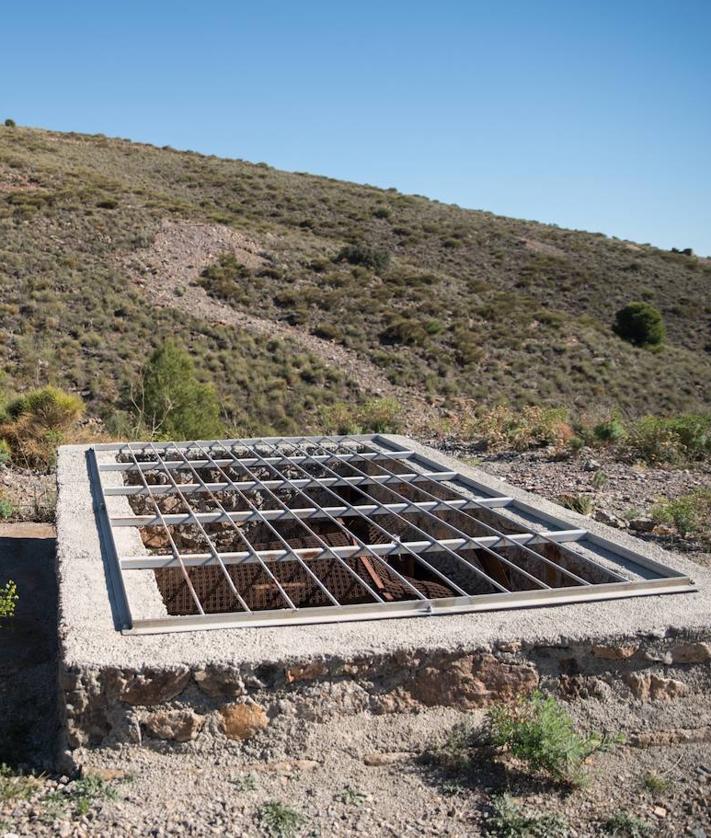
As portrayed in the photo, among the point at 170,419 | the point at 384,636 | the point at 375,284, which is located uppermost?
the point at 375,284

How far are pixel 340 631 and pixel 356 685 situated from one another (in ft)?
0.82

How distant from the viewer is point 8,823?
2.85m

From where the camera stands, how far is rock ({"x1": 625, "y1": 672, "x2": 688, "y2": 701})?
3729 mm

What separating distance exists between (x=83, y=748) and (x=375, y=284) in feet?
108

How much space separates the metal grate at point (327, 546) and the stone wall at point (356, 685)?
36 cm

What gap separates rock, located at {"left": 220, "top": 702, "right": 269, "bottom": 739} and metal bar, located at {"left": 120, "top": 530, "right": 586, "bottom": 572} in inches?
44.3

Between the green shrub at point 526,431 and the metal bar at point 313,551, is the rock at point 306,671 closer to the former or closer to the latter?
the metal bar at point 313,551

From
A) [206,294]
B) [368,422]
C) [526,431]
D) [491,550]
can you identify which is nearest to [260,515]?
[491,550]

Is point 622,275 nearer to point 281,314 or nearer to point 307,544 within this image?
point 281,314

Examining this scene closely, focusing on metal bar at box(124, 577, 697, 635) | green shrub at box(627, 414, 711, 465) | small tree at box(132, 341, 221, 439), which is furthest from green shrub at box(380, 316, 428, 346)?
metal bar at box(124, 577, 697, 635)

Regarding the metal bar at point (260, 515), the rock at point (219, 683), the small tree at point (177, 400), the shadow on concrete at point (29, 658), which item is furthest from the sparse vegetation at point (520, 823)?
the small tree at point (177, 400)

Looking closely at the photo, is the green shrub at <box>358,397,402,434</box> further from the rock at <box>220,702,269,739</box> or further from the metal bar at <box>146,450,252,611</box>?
the rock at <box>220,702,269,739</box>

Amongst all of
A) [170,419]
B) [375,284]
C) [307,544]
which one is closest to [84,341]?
[170,419]

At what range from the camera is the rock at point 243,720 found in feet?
10.8
